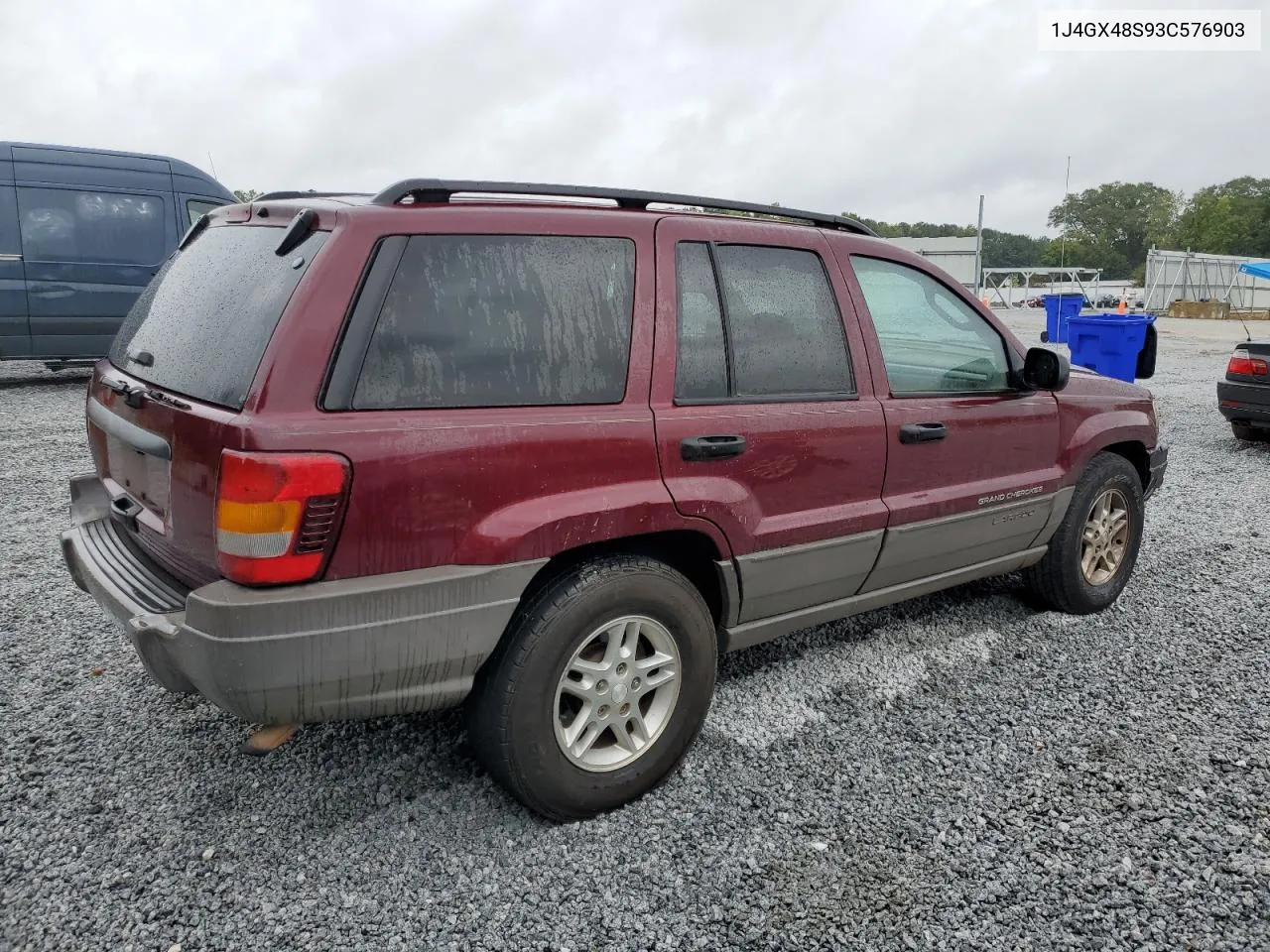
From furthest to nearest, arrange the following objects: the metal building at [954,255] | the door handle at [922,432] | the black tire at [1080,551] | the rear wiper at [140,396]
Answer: the metal building at [954,255] → the black tire at [1080,551] → the door handle at [922,432] → the rear wiper at [140,396]

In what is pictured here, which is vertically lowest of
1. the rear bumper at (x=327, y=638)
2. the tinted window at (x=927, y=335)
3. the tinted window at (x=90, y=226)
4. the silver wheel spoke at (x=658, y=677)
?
the silver wheel spoke at (x=658, y=677)

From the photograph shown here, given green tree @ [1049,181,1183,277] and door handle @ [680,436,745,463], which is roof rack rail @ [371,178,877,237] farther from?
green tree @ [1049,181,1183,277]

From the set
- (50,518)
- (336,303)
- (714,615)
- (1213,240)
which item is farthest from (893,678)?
(1213,240)

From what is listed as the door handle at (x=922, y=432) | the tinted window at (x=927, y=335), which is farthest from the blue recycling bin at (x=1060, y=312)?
the door handle at (x=922, y=432)

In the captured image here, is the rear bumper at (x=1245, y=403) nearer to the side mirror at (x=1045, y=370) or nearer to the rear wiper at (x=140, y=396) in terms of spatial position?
the side mirror at (x=1045, y=370)

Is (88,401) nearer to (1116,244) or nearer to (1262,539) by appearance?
(1262,539)

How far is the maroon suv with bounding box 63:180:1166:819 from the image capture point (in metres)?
2.16

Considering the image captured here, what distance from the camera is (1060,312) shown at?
16.3 meters

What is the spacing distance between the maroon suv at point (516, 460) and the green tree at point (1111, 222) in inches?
4599

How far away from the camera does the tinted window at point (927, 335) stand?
3.31m

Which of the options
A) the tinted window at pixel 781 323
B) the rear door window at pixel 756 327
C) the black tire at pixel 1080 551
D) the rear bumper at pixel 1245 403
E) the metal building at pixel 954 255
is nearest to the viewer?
the rear door window at pixel 756 327

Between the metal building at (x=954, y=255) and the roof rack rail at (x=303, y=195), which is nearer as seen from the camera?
the roof rack rail at (x=303, y=195)

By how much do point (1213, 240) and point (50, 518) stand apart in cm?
8838

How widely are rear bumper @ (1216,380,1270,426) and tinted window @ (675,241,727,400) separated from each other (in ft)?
25.2
